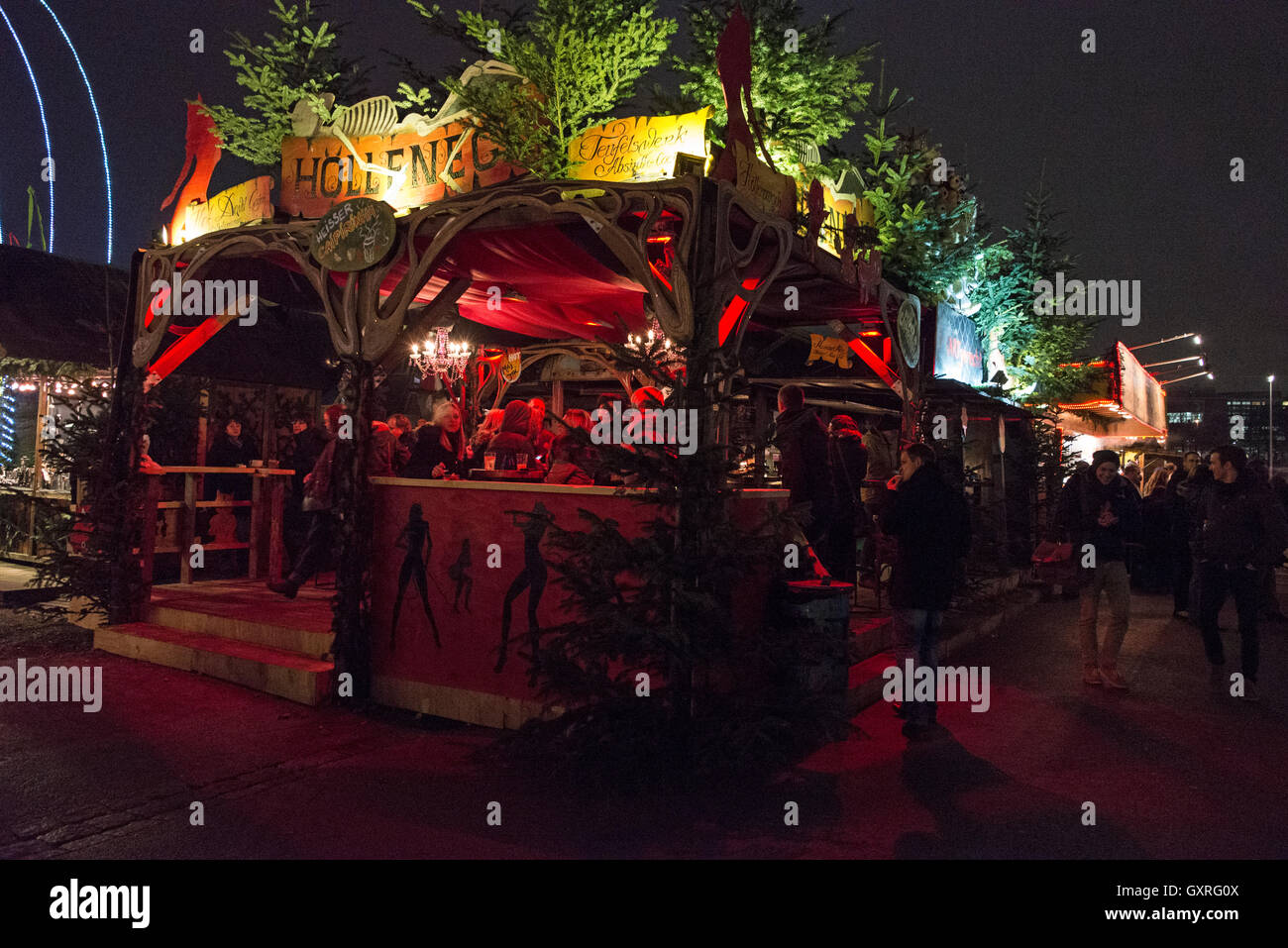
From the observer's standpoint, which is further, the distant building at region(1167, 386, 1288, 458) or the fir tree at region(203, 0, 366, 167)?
the distant building at region(1167, 386, 1288, 458)

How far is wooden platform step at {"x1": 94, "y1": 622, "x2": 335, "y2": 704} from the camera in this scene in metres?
6.74

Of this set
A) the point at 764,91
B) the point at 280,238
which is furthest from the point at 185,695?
the point at 764,91

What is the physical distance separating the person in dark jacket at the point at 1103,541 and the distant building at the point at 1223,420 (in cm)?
8118

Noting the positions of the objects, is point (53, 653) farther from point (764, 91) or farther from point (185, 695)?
point (764, 91)

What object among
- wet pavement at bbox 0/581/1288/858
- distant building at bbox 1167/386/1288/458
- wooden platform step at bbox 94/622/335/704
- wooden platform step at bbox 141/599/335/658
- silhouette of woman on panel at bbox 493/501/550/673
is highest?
distant building at bbox 1167/386/1288/458

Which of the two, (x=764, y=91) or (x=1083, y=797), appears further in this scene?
(x=764, y=91)

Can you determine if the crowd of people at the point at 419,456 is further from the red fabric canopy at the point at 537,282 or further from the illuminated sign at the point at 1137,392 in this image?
the illuminated sign at the point at 1137,392

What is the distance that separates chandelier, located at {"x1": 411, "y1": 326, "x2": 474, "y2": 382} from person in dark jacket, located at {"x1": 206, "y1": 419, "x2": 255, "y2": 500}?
302cm

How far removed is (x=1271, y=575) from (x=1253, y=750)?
7422 millimetres

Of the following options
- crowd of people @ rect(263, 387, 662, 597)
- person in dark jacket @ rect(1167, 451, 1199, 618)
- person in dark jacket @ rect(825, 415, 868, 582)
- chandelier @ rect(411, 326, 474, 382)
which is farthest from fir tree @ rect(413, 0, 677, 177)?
person in dark jacket @ rect(1167, 451, 1199, 618)

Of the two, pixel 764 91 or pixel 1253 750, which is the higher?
pixel 764 91

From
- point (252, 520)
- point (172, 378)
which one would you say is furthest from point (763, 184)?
point (172, 378)

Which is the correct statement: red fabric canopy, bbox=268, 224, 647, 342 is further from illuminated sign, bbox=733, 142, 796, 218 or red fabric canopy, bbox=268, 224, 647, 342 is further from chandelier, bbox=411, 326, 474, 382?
chandelier, bbox=411, 326, 474, 382
